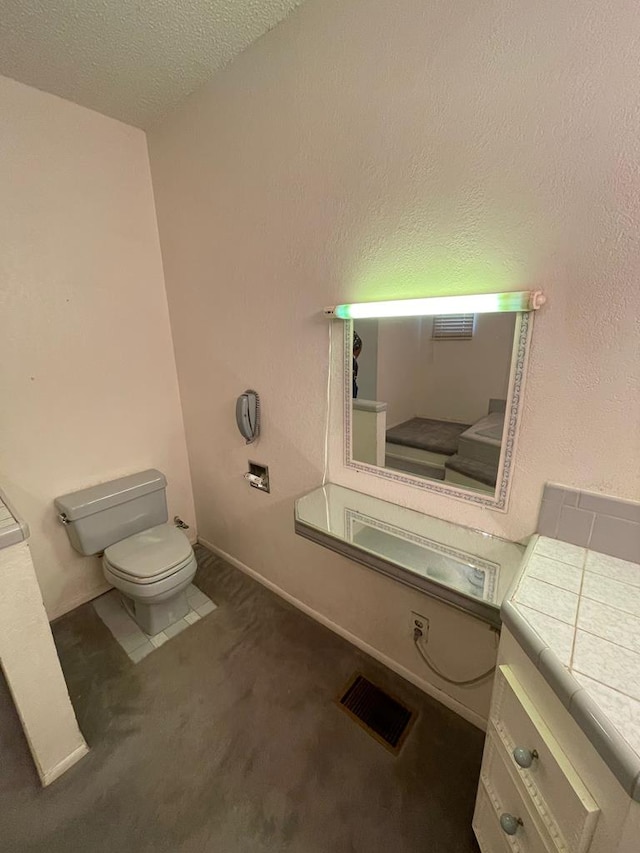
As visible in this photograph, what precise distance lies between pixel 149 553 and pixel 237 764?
961 millimetres

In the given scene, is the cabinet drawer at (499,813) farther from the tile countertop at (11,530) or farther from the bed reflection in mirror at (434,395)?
the tile countertop at (11,530)

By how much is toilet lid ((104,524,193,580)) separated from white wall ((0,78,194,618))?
1.23 feet

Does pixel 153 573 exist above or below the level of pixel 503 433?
below

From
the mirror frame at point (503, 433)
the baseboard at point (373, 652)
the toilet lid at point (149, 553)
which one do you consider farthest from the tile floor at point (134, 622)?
the mirror frame at point (503, 433)

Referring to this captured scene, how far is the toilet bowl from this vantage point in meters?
1.66

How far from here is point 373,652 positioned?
5.46 feet

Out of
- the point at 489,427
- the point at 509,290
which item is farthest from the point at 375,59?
the point at 489,427

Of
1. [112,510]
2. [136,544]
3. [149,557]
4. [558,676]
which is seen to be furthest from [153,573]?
[558,676]

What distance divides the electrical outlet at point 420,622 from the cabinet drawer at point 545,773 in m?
0.55

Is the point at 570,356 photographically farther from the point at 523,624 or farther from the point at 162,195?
the point at 162,195

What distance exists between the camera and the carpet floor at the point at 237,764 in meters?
1.09

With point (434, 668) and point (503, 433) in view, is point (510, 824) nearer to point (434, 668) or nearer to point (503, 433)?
point (434, 668)

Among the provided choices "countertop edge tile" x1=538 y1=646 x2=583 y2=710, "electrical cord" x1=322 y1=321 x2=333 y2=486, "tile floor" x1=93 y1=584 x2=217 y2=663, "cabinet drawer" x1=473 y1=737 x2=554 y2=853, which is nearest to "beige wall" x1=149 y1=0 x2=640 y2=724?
"electrical cord" x1=322 y1=321 x2=333 y2=486

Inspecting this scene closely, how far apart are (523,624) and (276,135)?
5.96ft
